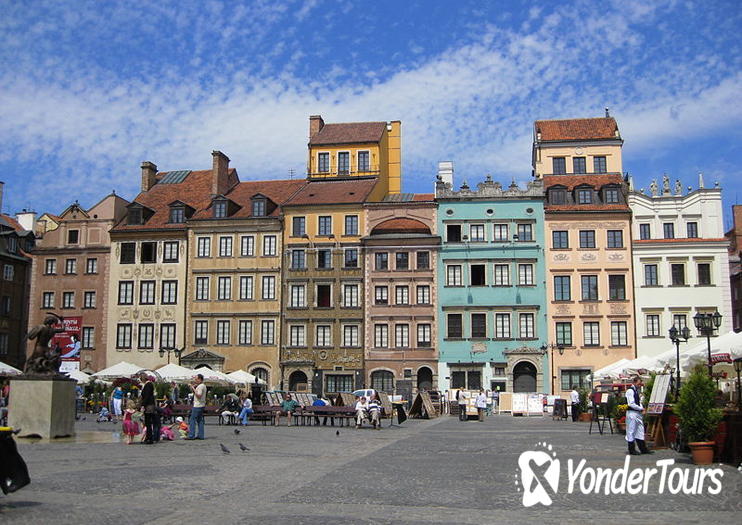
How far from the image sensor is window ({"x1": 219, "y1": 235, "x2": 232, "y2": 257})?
54906 millimetres

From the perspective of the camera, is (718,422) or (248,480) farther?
(718,422)

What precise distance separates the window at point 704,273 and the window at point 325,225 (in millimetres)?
22584

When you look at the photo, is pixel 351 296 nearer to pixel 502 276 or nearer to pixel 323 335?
pixel 323 335

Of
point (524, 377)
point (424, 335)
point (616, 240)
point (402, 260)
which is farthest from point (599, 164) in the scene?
point (424, 335)

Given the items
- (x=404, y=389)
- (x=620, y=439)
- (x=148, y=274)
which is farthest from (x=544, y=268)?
(x=620, y=439)

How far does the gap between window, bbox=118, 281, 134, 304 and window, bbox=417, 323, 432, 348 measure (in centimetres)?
1888

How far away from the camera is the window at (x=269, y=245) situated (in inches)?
2143

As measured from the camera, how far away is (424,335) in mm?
52375

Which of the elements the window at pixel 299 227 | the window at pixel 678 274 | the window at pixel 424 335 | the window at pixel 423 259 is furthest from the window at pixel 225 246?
the window at pixel 678 274

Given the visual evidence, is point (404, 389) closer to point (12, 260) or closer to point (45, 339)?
point (12, 260)

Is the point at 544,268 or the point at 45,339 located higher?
the point at 544,268

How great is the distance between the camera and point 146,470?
14.4m

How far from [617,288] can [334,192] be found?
1885 cm

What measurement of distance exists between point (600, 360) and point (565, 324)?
2931 mm
